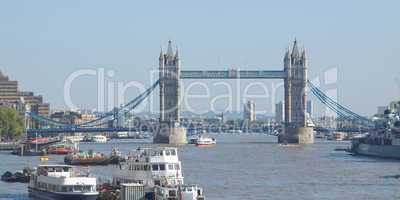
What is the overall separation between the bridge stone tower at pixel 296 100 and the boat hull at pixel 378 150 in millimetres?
39873

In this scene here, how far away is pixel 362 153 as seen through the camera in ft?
410

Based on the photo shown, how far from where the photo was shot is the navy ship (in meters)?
113

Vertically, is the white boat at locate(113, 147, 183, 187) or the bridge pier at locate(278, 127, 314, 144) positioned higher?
the bridge pier at locate(278, 127, 314, 144)

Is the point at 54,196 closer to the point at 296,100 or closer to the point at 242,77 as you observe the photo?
the point at 242,77

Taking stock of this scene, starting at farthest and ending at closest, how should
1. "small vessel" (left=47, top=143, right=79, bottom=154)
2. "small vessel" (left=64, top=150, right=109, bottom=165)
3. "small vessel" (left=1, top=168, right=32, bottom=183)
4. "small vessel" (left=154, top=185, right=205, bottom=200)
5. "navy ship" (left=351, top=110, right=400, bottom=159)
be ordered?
"small vessel" (left=47, top=143, right=79, bottom=154) → "navy ship" (left=351, top=110, right=400, bottom=159) → "small vessel" (left=64, top=150, right=109, bottom=165) → "small vessel" (left=1, top=168, right=32, bottom=183) → "small vessel" (left=154, top=185, right=205, bottom=200)

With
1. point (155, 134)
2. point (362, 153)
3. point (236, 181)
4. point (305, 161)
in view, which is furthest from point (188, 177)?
point (155, 134)

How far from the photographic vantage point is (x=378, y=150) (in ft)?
387

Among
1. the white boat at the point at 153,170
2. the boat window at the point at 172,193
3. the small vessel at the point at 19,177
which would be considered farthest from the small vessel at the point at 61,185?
the small vessel at the point at 19,177

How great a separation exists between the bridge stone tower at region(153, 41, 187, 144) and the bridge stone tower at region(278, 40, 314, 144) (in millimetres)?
15395

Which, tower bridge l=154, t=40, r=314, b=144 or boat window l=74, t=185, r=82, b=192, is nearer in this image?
boat window l=74, t=185, r=82, b=192

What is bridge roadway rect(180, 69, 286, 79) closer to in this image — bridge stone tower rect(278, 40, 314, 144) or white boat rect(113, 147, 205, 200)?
bridge stone tower rect(278, 40, 314, 144)

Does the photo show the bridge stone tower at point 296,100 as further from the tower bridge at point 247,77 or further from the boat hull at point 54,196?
the boat hull at point 54,196

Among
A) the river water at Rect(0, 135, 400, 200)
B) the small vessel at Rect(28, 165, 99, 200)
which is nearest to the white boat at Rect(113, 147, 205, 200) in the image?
the small vessel at Rect(28, 165, 99, 200)

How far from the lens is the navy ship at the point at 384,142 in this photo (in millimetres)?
113375
